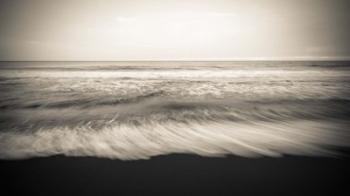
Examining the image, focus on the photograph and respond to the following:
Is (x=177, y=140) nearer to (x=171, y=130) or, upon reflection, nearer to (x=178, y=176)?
(x=171, y=130)

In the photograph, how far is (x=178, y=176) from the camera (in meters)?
3.37

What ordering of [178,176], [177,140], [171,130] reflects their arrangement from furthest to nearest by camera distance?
[171,130] → [177,140] → [178,176]

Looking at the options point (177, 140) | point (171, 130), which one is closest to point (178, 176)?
point (177, 140)

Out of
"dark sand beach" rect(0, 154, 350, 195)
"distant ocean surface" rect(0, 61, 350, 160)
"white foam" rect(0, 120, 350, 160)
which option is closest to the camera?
"dark sand beach" rect(0, 154, 350, 195)

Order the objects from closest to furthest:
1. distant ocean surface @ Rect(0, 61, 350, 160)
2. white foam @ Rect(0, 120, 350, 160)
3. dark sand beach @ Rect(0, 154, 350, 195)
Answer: dark sand beach @ Rect(0, 154, 350, 195), white foam @ Rect(0, 120, 350, 160), distant ocean surface @ Rect(0, 61, 350, 160)

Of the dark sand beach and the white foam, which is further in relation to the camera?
the white foam

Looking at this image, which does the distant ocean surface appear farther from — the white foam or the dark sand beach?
the dark sand beach

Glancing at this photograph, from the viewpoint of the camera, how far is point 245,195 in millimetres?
2906

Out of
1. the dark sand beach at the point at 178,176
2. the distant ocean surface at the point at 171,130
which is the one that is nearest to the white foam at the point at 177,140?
the distant ocean surface at the point at 171,130

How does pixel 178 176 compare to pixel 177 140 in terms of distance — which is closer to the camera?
pixel 178 176

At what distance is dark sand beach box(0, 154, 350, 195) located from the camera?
3.03 m

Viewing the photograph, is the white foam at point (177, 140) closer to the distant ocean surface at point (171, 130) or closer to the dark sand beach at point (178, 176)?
the distant ocean surface at point (171, 130)

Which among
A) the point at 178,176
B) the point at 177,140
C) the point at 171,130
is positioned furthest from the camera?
the point at 171,130

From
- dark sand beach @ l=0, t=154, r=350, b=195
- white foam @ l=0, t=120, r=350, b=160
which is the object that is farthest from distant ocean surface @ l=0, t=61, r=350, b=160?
dark sand beach @ l=0, t=154, r=350, b=195
